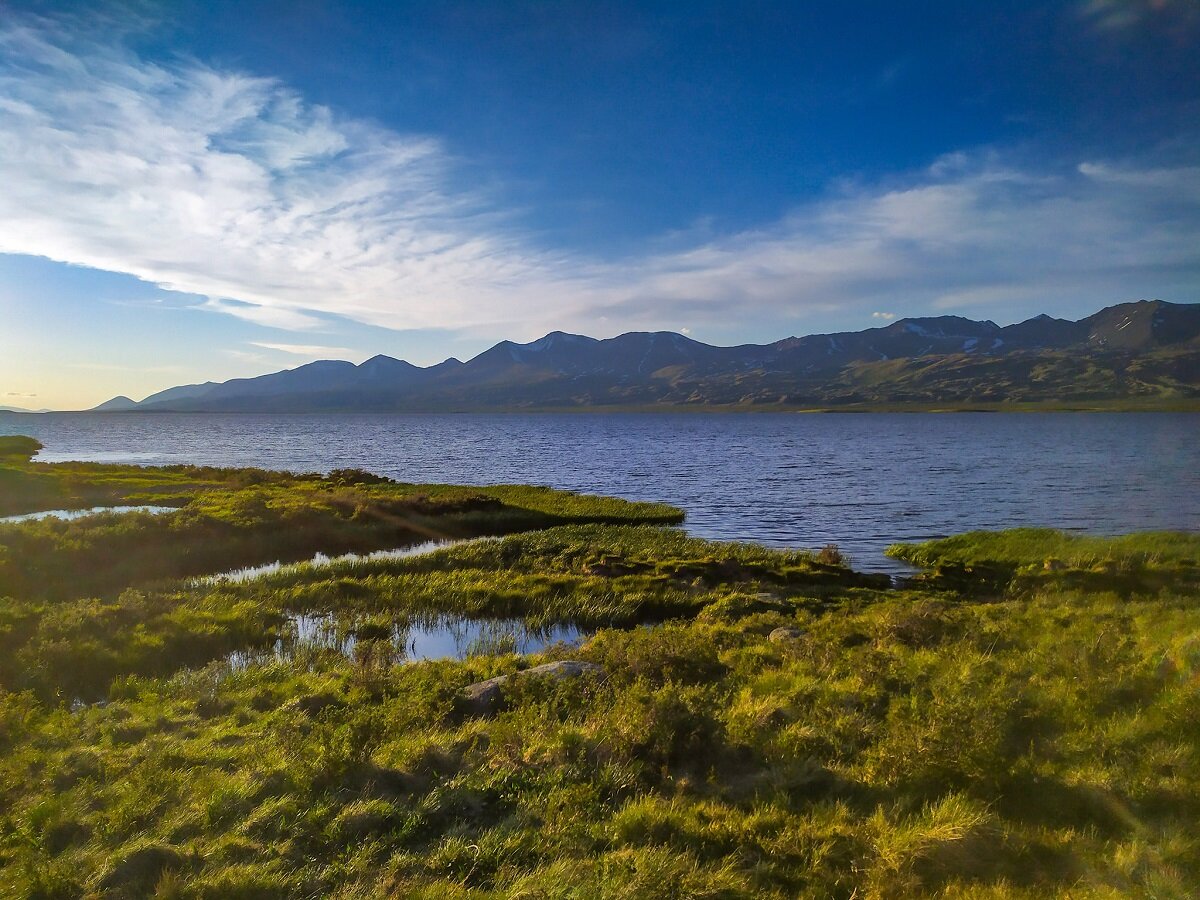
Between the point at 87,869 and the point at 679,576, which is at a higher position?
the point at 87,869

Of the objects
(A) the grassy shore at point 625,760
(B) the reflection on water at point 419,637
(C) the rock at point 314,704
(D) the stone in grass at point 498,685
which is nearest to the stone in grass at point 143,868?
(A) the grassy shore at point 625,760

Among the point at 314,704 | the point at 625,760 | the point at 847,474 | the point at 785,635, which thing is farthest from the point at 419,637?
the point at 847,474

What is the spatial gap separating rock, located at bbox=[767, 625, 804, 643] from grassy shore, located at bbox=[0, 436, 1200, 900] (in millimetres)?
163

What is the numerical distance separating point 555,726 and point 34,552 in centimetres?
3579

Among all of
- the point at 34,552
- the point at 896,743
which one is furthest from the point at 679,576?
the point at 34,552

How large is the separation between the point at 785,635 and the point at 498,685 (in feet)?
33.1

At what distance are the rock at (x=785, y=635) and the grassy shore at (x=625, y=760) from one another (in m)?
0.16

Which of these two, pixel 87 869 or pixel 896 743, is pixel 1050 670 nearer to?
pixel 896 743

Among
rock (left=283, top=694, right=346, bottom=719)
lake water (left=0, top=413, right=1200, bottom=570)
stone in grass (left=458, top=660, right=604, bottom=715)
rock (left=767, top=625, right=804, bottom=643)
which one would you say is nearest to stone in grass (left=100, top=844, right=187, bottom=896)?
rock (left=283, top=694, right=346, bottom=719)

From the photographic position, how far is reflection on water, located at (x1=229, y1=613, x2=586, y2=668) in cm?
2291

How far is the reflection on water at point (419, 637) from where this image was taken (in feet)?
75.2

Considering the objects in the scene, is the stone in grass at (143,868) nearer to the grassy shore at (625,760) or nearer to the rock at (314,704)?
the grassy shore at (625,760)

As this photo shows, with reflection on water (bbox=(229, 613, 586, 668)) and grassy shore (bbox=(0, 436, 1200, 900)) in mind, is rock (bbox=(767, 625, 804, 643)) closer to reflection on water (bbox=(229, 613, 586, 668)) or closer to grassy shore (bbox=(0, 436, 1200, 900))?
grassy shore (bbox=(0, 436, 1200, 900))

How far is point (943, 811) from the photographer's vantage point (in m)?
8.80
